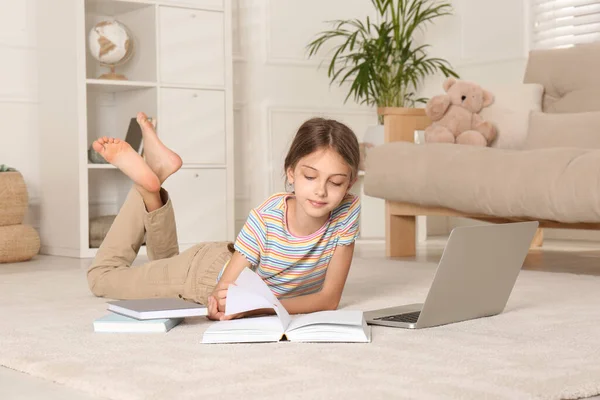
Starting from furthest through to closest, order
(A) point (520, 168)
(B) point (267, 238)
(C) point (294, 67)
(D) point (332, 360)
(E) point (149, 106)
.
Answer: (C) point (294, 67) < (E) point (149, 106) < (A) point (520, 168) < (B) point (267, 238) < (D) point (332, 360)

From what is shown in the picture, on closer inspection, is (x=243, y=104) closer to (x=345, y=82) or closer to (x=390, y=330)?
(x=345, y=82)

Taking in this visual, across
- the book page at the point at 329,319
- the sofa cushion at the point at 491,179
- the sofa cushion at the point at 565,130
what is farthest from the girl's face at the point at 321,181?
the sofa cushion at the point at 565,130

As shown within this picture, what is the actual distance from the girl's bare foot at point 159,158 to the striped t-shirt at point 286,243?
389 millimetres

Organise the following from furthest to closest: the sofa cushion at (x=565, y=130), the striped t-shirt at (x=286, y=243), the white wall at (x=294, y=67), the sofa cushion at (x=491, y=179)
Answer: the white wall at (x=294, y=67), the sofa cushion at (x=565, y=130), the sofa cushion at (x=491, y=179), the striped t-shirt at (x=286, y=243)

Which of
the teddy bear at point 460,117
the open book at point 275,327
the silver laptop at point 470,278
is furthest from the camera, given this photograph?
the teddy bear at point 460,117

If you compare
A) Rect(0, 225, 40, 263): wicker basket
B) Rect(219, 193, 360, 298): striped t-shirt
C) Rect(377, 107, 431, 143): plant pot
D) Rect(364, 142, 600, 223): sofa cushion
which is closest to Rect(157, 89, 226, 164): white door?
Rect(0, 225, 40, 263): wicker basket

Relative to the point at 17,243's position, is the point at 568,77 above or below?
above

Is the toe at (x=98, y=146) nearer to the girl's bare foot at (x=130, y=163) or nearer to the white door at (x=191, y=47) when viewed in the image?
the girl's bare foot at (x=130, y=163)

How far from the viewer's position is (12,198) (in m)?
3.73

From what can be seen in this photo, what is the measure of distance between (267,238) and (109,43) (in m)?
2.34

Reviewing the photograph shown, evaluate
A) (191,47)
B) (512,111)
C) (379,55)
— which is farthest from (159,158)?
(379,55)

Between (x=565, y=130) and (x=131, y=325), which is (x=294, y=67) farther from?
(x=131, y=325)

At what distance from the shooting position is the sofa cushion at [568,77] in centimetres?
358

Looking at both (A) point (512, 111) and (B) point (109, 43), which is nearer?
(A) point (512, 111)
